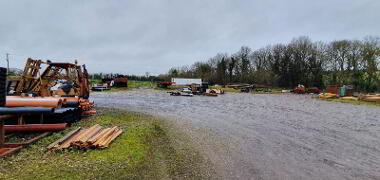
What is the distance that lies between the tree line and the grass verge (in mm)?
57328

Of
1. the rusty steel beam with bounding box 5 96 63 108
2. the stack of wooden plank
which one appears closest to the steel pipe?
the stack of wooden plank

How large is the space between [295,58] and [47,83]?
2567 inches

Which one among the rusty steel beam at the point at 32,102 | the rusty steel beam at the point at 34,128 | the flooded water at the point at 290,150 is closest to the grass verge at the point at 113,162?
the flooded water at the point at 290,150

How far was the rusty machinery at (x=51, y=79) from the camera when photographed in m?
13.1

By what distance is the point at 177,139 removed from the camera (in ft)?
30.0

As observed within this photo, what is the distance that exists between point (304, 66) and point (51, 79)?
64.6m

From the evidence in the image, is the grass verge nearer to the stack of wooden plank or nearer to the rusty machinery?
the stack of wooden plank

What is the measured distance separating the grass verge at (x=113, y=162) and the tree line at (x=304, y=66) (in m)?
57.3

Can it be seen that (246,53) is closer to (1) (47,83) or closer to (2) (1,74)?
(1) (47,83)

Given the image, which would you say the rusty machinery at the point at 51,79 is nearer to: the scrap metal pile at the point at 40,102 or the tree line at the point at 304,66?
the scrap metal pile at the point at 40,102

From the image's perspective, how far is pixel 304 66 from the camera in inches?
2640

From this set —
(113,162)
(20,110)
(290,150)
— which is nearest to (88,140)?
(113,162)

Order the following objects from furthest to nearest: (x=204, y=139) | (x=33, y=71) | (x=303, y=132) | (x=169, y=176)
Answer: (x=33, y=71) → (x=303, y=132) → (x=204, y=139) → (x=169, y=176)

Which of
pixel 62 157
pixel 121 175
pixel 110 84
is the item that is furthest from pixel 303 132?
pixel 110 84
